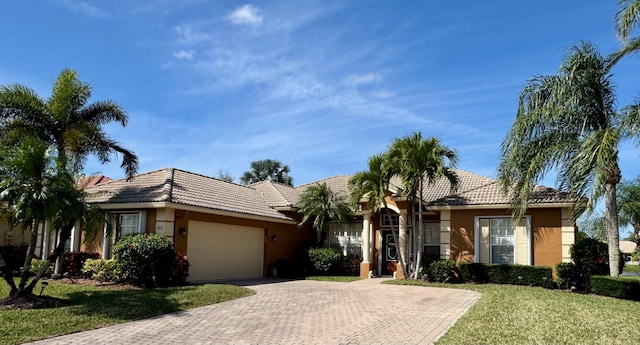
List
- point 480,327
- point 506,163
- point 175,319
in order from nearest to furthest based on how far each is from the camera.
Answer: point 480,327 < point 175,319 < point 506,163

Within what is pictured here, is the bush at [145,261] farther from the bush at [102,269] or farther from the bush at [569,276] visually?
the bush at [569,276]

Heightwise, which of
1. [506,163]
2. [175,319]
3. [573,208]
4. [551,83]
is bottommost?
[175,319]

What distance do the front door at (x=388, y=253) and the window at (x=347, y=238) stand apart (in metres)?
1.27

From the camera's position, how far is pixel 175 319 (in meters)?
10.1

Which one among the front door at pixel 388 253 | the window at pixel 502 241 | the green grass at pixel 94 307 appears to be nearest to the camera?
the green grass at pixel 94 307

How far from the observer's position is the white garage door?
18.1 meters

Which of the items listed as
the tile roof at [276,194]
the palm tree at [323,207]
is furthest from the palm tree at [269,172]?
the palm tree at [323,207]

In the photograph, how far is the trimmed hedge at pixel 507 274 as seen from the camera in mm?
17156

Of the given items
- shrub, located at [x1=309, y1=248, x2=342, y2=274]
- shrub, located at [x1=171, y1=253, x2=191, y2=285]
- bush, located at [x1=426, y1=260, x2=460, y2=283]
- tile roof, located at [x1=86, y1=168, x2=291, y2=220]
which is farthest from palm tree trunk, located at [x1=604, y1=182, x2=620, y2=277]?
shrub, located at [x1=171, y1=253, x2=191, y2=285]

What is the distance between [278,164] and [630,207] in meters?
27.8

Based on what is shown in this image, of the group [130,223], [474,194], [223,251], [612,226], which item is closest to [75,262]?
[130,223]

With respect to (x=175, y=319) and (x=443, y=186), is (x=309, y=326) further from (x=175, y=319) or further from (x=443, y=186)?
(x=443, y=186)

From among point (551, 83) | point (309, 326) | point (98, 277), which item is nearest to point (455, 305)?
point (309, 326)

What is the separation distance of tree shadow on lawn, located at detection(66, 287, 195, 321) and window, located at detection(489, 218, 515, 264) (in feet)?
39.6
